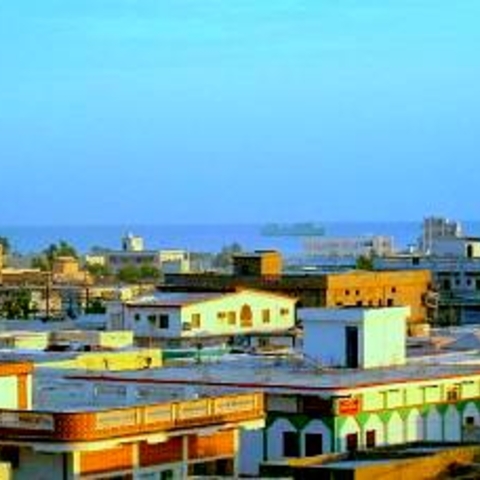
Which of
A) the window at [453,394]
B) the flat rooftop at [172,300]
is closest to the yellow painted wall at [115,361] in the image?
the window at [453,394]

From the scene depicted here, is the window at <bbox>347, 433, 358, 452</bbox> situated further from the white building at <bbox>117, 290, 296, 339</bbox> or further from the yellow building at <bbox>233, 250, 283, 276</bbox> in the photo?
the yellow building at <bbox>233, 250, 283, 276</bbox>

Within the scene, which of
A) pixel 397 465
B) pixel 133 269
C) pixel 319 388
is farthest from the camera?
pixel 133 269

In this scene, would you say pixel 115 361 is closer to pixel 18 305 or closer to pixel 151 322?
pixel 151 322

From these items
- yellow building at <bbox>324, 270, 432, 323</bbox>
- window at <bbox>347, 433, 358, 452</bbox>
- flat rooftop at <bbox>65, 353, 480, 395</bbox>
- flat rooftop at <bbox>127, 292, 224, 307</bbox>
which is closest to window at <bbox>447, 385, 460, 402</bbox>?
flat rooftop at <bbox>65, 353, 480, 395</bbox>

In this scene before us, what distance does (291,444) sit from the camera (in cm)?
4791

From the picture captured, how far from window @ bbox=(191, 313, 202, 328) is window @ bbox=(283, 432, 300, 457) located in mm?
32981

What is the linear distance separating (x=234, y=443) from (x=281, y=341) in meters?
34.1

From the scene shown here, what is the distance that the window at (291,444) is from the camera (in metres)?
47.8

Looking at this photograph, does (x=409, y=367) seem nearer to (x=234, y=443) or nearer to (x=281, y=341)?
(x=234, y=443)

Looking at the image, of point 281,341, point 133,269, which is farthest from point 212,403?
point 133,269

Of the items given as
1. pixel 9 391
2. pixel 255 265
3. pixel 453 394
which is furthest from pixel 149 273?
pixel 9 391

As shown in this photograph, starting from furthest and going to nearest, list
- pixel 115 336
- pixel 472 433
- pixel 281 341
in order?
1. pixel 281 341
2. pixel 115 336
3. pixel 472 433

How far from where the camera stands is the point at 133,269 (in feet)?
607

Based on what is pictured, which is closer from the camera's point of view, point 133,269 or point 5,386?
point 5,386
